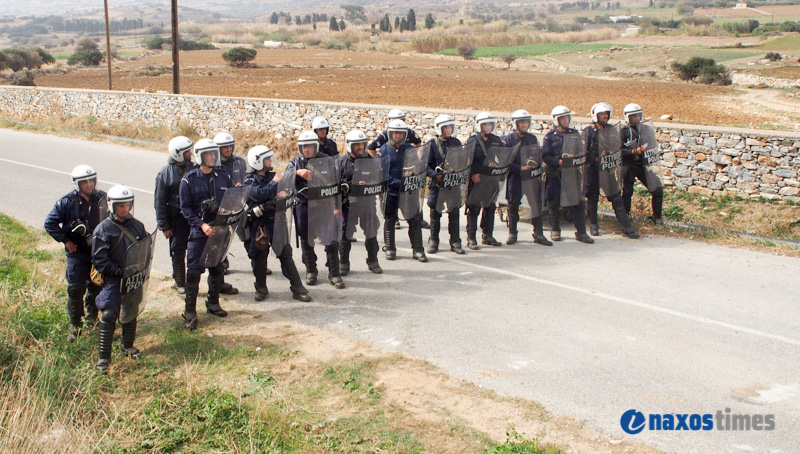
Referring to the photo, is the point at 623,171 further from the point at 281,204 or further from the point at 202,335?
the point at 202,335

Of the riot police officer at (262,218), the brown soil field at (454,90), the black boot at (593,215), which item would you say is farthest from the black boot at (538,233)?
the brown soil field at (454,90)

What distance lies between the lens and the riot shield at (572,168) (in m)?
11.0

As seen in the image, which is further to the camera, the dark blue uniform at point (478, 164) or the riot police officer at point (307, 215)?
the dark blue uniform at point (478, 164)

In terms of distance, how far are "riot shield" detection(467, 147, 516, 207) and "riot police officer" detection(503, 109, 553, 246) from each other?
20 cm

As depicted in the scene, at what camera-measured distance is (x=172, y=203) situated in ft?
27.3

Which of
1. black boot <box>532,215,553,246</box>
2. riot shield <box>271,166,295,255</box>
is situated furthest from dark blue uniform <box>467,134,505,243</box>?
riot shield <box>271,166,295,255</box>

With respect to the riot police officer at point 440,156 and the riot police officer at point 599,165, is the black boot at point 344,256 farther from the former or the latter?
the riot police officer at point 599,165

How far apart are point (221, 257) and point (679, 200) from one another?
27.4 feet

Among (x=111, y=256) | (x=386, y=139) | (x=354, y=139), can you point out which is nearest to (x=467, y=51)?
(x=386, y=139)

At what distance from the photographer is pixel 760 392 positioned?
20.4ft

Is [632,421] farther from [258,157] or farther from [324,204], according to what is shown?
[258,157]

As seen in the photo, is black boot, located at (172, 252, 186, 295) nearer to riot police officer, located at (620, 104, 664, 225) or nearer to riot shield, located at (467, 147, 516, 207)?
riot shield, located at (467, 147, 516, 207)

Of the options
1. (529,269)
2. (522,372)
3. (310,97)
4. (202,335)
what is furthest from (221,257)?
(310,97)

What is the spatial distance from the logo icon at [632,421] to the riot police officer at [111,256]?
4369 millimetres
